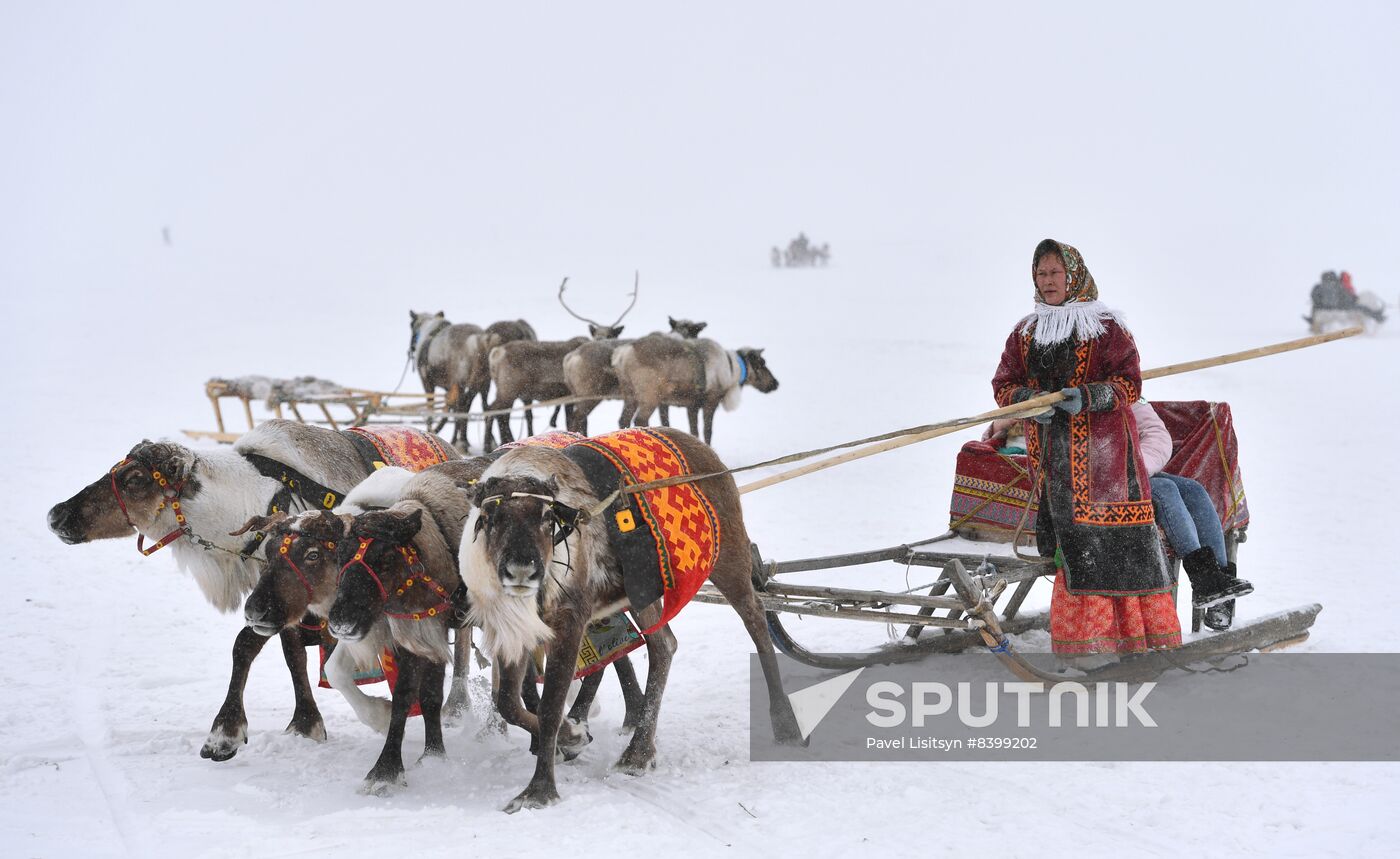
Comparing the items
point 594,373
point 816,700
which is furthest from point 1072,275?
point 594,373

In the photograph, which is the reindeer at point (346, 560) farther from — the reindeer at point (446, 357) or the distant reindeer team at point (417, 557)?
the reindeer at point (446, 357)

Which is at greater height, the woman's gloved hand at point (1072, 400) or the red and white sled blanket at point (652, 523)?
the woman's gloved hand at point (1072, 400)

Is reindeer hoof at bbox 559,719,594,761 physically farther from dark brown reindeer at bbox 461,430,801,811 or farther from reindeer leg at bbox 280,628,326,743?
reindeer leg at bbox 280,628,326,743

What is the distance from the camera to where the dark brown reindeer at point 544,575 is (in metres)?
3.83

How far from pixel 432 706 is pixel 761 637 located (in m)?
1.38

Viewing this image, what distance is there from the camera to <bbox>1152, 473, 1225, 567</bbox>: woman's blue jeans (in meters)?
5.30

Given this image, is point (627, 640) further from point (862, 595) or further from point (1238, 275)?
point (1238, 275)

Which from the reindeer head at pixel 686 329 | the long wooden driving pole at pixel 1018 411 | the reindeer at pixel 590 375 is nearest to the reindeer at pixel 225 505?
the long wooden driving pole at pixel 1018 411

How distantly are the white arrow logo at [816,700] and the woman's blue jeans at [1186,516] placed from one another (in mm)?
1619

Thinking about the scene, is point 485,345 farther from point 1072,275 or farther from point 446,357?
point 1072,275

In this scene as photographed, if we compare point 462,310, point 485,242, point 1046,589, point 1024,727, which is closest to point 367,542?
point 1024,727

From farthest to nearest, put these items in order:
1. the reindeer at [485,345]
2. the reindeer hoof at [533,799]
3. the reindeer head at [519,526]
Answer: the reindeer at [485,345] < the reindeer hoof at [533,799] < the reindeer head at [519,526]

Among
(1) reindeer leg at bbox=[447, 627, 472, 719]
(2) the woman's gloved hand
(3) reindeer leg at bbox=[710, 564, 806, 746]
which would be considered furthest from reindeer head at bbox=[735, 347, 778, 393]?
(3) reindeer leg at bbox=[710, 564, 806, 746]

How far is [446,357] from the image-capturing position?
13.7m
